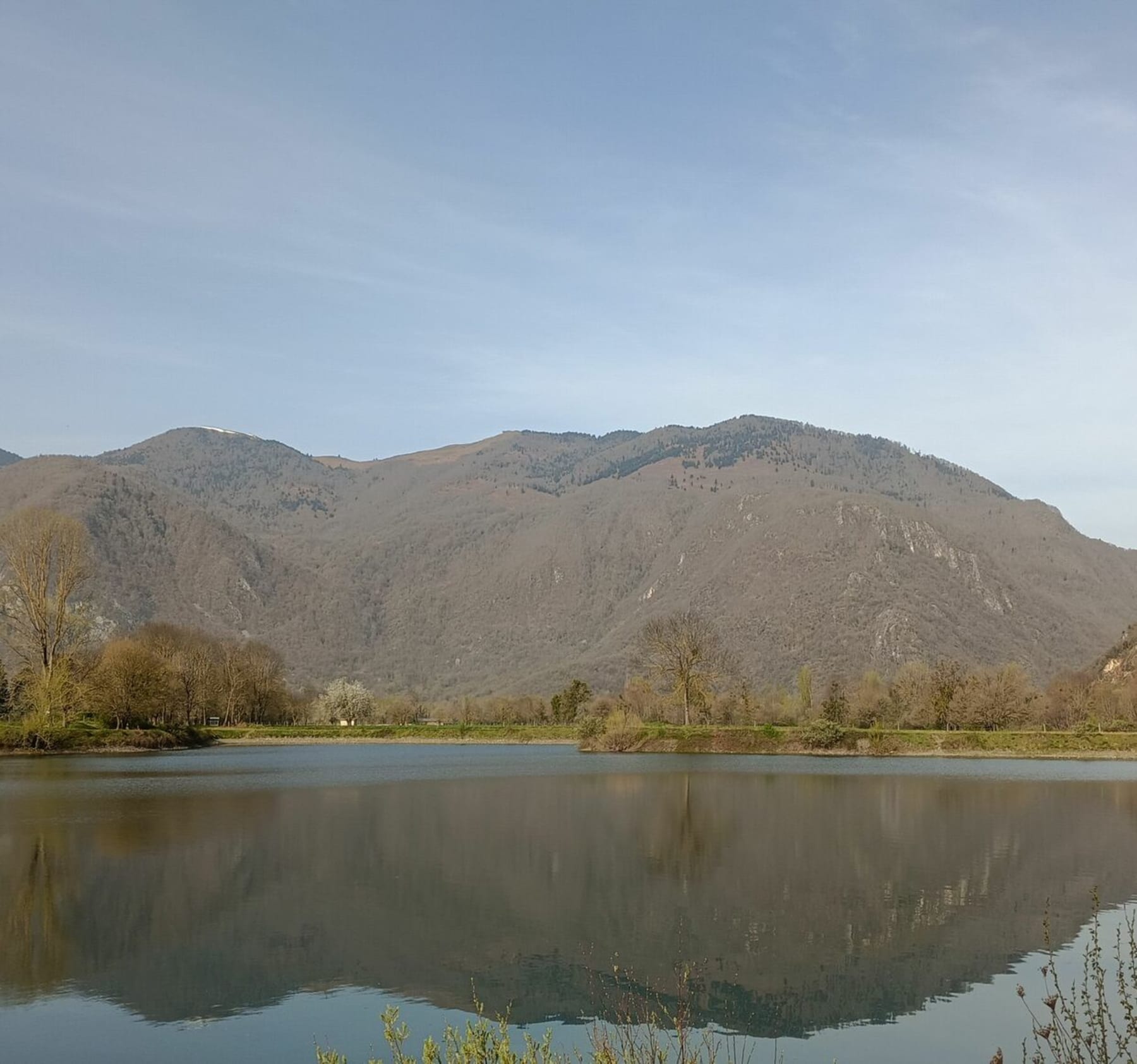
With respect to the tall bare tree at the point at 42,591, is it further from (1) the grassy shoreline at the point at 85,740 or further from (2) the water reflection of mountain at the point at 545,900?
(2) the water reflection of mountain at the point at 545,900

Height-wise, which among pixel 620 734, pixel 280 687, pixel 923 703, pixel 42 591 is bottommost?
pixel 620 734

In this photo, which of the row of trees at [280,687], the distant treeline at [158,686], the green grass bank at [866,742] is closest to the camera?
the distant treeline at [158,686]

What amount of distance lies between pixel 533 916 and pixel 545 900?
5.58 ft

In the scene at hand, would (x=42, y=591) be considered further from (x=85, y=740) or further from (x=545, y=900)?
(x=545, y=900)

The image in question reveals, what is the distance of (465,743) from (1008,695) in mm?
55085

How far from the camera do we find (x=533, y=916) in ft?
71.7

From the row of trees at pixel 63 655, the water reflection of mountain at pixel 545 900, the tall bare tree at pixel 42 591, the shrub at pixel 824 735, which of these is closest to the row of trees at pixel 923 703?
the shrub at pixel 824 735

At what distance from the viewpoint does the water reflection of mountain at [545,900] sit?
17.3 metres

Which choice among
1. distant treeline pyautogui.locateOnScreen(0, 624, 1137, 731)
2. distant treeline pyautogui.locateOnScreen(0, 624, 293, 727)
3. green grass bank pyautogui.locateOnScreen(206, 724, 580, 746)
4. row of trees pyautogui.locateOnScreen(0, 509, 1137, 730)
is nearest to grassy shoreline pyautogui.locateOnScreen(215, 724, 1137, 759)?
distant treeline pyautogui.locateOnScreen(0, 624, 1137, 731)

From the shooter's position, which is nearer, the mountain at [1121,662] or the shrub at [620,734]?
the shrub at [620,734]

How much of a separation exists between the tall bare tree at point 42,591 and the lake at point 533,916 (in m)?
40.6

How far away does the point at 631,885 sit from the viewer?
2522 cm

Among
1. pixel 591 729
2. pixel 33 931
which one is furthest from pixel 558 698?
pixel 33 931

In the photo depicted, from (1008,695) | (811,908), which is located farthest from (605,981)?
(1008,695)
